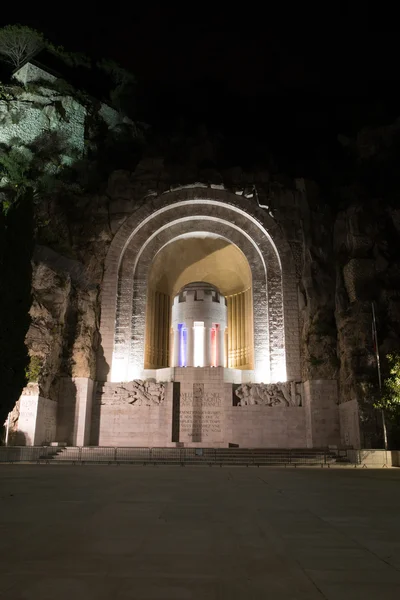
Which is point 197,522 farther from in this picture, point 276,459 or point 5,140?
point 5,140

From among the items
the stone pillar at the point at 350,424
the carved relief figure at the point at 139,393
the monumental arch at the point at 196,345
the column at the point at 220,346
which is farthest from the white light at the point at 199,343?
the stone pillar at the point at 350,424

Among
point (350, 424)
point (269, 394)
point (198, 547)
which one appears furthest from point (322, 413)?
point (198, 547)

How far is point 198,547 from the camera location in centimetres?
388

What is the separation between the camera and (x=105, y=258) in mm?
28688

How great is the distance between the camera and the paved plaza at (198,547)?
9.40 feet

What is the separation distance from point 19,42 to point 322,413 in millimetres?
39927

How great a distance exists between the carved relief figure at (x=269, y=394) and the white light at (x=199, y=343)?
10.9 feet

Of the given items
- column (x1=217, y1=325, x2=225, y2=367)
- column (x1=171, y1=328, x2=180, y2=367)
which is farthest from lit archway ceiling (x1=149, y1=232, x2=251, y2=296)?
column (x1=217, y1=325, x2=225, y2=367)

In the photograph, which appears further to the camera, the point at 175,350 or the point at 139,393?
the point at 175,350

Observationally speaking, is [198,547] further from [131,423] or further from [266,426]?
[131,423]

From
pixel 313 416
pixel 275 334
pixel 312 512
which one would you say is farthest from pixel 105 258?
pixel 312 512

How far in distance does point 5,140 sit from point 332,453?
109 ft

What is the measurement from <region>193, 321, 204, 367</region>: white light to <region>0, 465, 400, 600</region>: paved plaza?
805 inches

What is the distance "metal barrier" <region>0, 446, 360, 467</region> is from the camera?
18125mm
